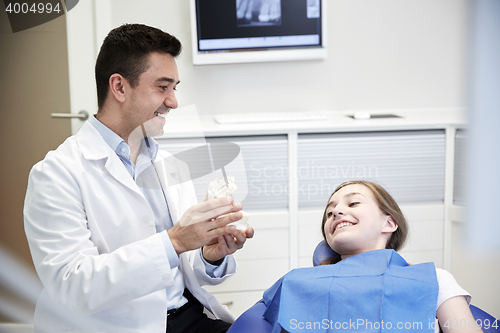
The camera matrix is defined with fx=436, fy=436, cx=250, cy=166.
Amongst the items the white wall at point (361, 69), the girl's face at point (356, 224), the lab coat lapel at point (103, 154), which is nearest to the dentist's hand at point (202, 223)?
the lab coat lapel at point (103, 154)

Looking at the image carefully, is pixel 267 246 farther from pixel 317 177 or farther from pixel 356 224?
pixel 356 224

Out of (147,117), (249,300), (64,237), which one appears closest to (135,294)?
(64,237)

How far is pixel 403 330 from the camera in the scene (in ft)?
3.39

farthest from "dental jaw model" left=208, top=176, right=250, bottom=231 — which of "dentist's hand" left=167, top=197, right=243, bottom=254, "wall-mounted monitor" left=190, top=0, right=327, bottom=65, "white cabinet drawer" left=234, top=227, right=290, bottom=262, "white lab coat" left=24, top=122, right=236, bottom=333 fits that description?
"wall-mounted monitor" left=190, top=0, right=327, bottom=65

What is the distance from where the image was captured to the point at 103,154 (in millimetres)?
1160

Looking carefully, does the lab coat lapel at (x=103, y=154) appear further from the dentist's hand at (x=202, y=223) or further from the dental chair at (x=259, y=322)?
the dental chair at (x=259, y=322)

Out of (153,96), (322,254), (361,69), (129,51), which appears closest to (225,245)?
(322,254)

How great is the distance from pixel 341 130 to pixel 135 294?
1.25 m

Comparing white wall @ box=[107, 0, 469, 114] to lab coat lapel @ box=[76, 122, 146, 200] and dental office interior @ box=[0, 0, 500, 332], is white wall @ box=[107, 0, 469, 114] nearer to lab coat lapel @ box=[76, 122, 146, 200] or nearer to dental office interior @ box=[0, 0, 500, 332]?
dental office interior @ box=[0, 0, 500, 332]

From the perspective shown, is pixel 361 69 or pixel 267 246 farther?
pixel 361 69

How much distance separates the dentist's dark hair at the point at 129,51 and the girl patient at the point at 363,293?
26.8 inches

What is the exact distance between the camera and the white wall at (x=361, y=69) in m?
2.30

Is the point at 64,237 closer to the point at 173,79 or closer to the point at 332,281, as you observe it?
the point at 173,79

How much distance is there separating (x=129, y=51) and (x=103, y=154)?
0.94 ft
